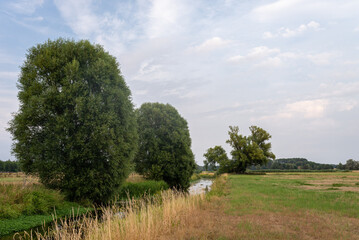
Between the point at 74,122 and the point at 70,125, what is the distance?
0.47 m

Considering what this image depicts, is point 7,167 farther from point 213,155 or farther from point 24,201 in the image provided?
point 24,201

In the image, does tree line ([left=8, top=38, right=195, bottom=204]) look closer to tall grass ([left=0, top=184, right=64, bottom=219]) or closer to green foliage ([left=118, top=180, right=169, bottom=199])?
tall grass ([left=0, top=184, right=64, bottom=219])

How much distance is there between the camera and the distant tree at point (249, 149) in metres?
64.6

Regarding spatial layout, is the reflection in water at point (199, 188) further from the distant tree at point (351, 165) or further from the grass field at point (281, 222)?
the distant tree at point (351, 165)

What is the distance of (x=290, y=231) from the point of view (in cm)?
751

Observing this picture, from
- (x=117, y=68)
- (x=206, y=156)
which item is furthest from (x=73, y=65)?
(x=206, y=156)

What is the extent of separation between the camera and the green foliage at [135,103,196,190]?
26.8 m

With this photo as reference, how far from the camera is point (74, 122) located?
14539 mm

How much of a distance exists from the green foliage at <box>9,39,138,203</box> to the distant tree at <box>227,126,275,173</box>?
54101mm

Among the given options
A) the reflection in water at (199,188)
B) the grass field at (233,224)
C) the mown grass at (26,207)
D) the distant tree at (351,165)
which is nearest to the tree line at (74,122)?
the mown grass at (26,207)

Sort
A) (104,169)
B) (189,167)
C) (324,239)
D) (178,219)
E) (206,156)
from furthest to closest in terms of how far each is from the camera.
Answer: (206,156) < (189,167) < (104,169) < (178,219) < (324,239)

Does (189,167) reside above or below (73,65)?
below

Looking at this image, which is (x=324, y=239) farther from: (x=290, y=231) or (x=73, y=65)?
(x=73, y=65)

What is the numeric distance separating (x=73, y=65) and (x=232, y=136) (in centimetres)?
6064
